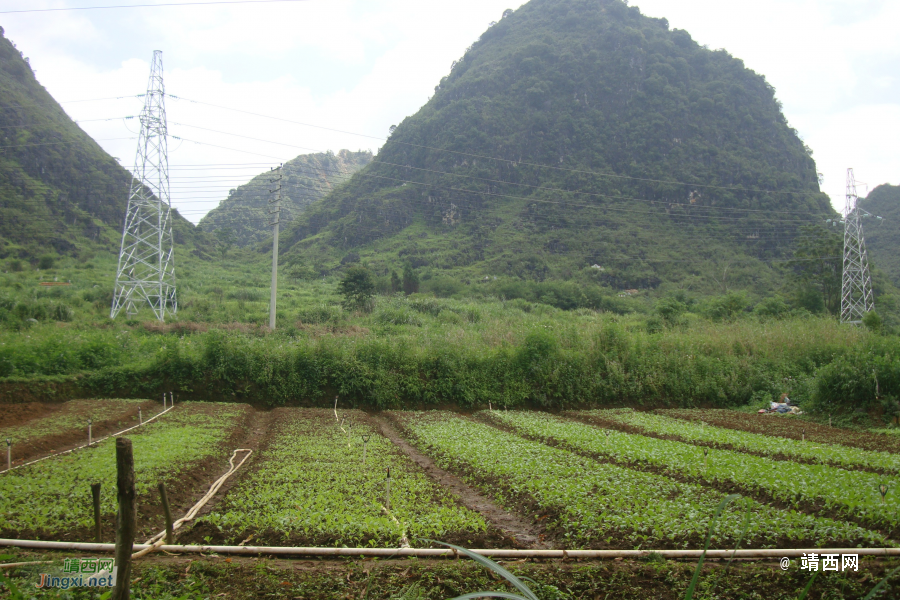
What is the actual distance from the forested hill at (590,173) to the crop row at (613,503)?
170ft

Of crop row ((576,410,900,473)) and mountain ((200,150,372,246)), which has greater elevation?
mountain ((200,150,372,246))

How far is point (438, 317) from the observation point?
39312 mm

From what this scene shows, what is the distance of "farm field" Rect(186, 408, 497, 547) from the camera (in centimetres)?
680

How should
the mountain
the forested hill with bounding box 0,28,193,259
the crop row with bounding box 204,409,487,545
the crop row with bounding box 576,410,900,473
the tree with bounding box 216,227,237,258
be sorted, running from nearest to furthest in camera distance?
the crop row with bounding box 204,409,487,545 → the crop row with bounding box 576,410,900,473 → the forested hill with bounding box 0,28,193,259 → the tree with bounding box 216,227,237,258 → the mountain

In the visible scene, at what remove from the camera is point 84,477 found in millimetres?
9109

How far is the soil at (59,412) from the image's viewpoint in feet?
38.7

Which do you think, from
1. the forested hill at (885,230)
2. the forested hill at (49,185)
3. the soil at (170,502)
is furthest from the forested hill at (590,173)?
the soil at (170,502)

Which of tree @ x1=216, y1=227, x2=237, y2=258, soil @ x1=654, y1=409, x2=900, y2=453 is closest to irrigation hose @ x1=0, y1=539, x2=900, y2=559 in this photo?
soil @ x1=654, y1=409, x2=900, y2=453

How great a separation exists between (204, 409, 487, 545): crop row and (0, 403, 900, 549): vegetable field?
33mm

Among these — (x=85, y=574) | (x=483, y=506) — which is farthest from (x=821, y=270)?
(x=85, y=574)

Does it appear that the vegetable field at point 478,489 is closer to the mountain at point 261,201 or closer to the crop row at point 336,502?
the crop row at point 336,502

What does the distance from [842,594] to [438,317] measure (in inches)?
1367

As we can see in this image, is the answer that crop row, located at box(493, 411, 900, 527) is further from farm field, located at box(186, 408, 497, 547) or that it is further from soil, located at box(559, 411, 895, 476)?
A: farm field, located at box(186, 408, 497, 547)

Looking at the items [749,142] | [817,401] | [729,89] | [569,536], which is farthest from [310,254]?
[729,89]
